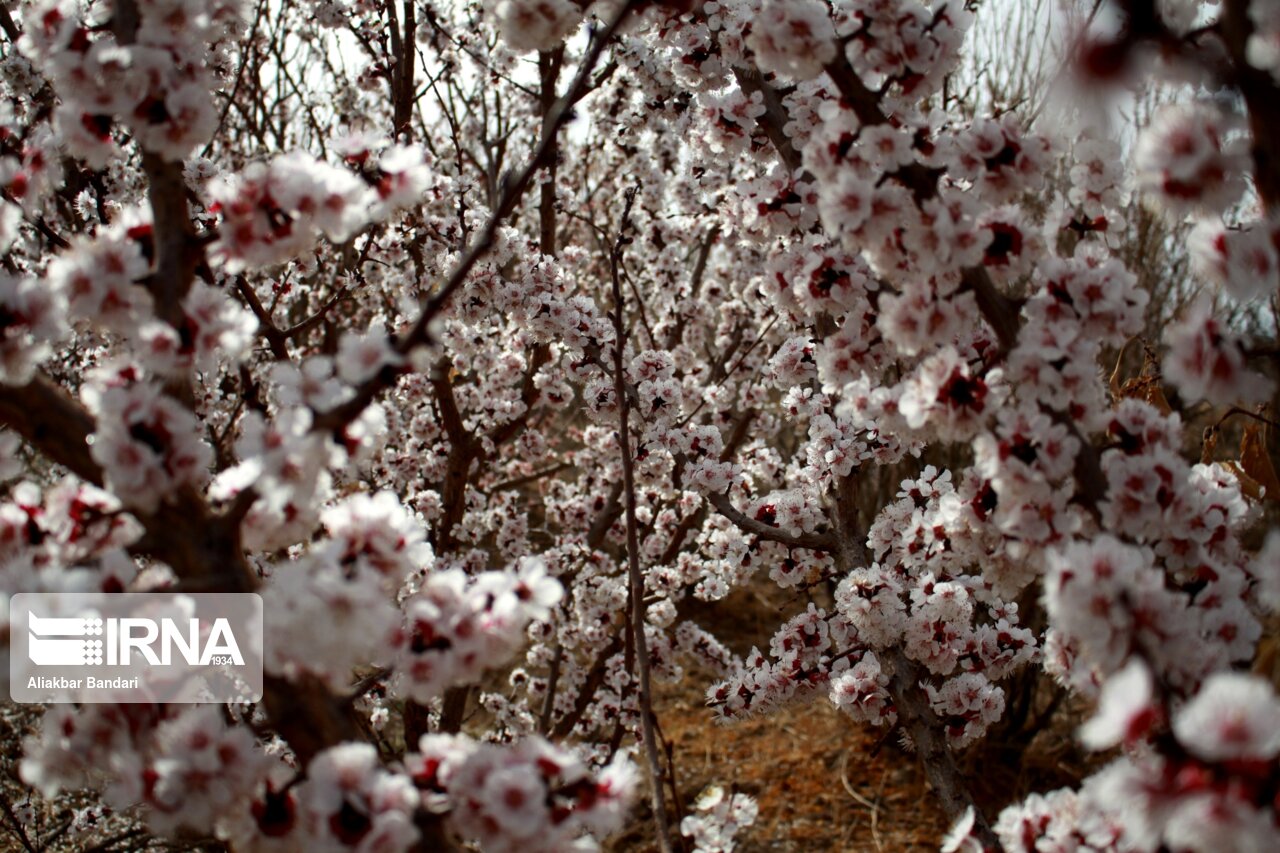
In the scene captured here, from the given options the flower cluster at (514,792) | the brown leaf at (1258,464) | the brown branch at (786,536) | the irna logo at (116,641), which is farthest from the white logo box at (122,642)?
the brown leaf at (1258,464)

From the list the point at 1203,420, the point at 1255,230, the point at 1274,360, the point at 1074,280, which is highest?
the point at 1203,420

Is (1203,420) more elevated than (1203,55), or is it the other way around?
(1203,420)

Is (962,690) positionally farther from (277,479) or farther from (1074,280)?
(277,479)

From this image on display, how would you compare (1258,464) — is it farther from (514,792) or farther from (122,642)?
(122,642)

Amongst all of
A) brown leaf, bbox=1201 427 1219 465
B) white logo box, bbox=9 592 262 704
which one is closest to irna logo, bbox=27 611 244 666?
white logo box, bbox=9 592 262 704

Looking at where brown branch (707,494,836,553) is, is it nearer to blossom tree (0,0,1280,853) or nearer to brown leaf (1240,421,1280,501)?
blossom tree (0,0,1280,853)

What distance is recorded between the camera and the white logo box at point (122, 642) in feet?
4.41

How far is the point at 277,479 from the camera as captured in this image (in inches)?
57.1

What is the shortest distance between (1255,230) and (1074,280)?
0.36m

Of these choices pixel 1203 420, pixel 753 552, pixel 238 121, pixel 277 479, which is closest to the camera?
pixel 277 479

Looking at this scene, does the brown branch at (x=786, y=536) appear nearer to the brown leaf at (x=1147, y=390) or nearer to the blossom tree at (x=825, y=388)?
the blossom tree at (x=825, y=388)

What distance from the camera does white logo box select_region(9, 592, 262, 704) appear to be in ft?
4.41

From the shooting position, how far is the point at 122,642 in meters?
1.46

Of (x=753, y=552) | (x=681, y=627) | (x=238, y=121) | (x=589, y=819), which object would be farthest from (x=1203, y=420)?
(x=589, y=819)
